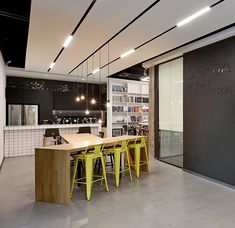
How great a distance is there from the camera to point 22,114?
8227 mm

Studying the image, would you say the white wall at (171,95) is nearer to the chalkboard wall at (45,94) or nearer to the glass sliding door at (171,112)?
the glass sliding door at (171,112)

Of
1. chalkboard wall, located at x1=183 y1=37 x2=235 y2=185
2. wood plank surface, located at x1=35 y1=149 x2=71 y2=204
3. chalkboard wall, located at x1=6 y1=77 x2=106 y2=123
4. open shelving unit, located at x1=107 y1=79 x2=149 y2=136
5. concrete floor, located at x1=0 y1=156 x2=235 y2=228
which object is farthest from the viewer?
open shelving unit, located at x1=107 y1=79 x2=149 y2=136

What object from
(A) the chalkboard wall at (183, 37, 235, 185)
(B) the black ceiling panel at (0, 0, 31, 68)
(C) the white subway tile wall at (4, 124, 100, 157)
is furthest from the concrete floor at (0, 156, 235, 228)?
(B) the black ceiling panel at (0, 0, 31, 68)

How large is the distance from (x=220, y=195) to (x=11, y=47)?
607cm

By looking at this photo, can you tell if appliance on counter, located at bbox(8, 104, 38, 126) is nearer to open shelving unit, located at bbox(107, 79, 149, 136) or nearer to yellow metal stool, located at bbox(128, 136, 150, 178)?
open shelving unit, located at bbox(107, 79, 149, 136)

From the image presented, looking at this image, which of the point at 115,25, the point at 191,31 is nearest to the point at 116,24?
the point at 115,25

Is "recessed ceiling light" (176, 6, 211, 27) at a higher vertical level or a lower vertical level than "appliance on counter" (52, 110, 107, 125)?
higher

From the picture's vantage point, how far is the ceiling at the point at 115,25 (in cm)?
294

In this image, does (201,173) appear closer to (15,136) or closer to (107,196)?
(107,196)

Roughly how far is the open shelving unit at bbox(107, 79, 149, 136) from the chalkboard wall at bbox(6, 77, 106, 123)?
952 mm

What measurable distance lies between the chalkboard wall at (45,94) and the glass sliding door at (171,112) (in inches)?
182

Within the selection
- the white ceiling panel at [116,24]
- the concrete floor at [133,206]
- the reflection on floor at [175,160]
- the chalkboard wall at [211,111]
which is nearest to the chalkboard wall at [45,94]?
the white ceiling panel at [116,24]

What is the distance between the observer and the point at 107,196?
3652mm

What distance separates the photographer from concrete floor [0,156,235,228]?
9.10 ft
